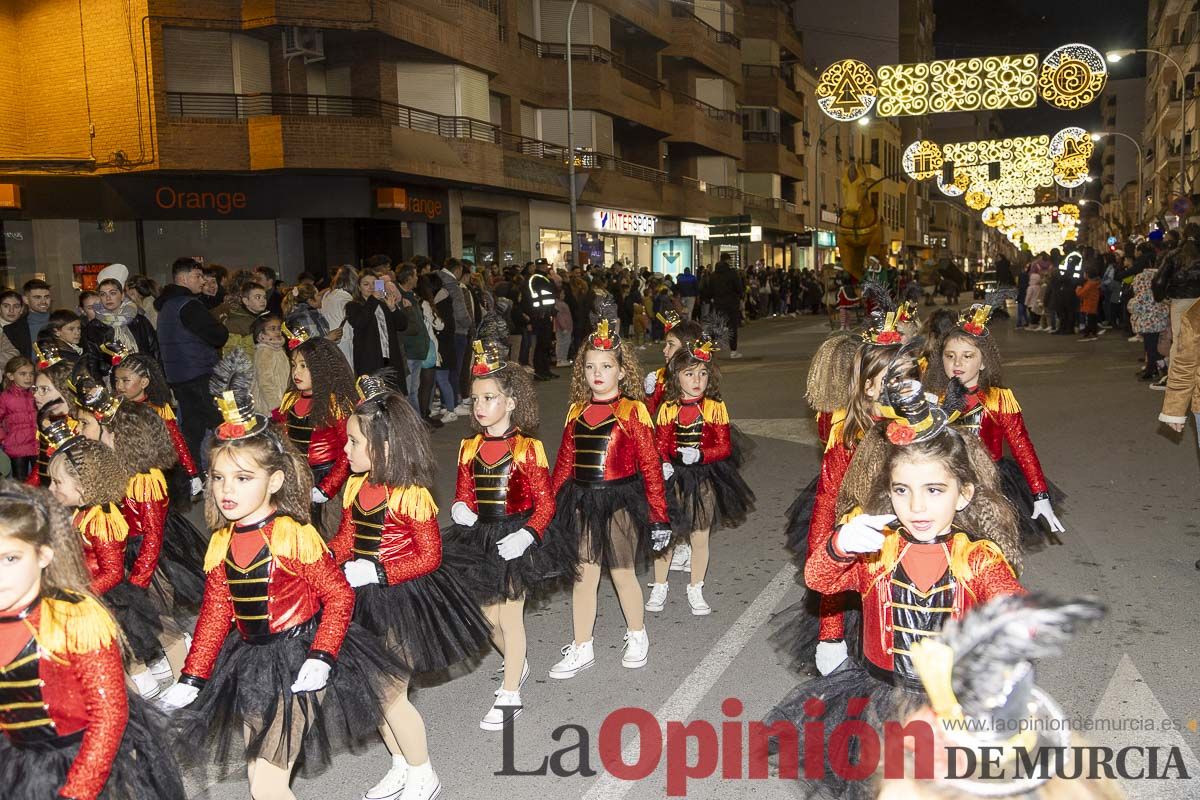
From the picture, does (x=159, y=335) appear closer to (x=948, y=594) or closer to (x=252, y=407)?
(x=252, y=407)

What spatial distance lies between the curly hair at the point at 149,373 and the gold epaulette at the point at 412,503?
3.29 meters

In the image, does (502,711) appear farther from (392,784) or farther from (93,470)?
(93,470)

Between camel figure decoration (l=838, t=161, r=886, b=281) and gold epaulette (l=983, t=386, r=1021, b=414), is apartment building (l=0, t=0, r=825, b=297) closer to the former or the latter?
camel figure decoration (l=838, t=161, r=886, b=281)

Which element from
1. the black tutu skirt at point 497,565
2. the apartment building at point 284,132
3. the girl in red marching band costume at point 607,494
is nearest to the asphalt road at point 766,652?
the girl in red marching band costume at point 607,494

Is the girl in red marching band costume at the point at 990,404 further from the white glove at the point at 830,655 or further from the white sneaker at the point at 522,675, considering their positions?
the white sneaker at the point at 522,675

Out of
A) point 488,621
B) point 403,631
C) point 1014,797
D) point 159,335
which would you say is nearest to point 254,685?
point 403,631

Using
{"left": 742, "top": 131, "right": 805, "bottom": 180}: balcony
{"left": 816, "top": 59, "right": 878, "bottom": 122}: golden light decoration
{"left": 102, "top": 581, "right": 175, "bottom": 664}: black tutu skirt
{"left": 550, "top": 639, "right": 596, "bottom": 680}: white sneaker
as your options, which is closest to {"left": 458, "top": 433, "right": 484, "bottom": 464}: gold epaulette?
{"left": 550, "top": 639, "right": 596, "bottom": 680}: white sneaker

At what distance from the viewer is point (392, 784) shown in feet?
13.7

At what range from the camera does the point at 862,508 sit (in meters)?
3.49

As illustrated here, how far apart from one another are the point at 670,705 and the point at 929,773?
2.48m

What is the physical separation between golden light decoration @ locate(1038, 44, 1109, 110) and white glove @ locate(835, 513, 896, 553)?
17847mm

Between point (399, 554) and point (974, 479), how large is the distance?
7.58 feet

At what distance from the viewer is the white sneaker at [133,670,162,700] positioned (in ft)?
17.0

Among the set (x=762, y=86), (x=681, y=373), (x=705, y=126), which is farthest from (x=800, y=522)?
(x=762, y=86)
